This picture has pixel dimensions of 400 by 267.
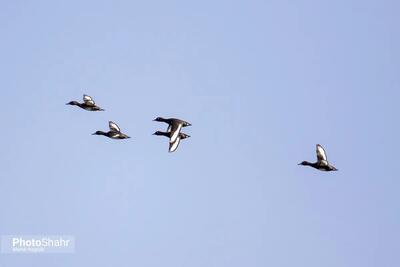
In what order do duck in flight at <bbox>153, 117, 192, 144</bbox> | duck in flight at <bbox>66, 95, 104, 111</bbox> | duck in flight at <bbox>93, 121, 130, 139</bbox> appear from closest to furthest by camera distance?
duck in flight at <bbox>153, 117, 192, 144</bbox>, duck in flight at <bbox>66, 95, 104, 111</bbox>, duck in flight at <bbox>93, 121, 130, 139</bbox>

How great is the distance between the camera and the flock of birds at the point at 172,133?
176 meters

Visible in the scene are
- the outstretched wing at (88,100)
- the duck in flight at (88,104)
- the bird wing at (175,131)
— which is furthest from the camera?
the outstretched wing at (88,100)

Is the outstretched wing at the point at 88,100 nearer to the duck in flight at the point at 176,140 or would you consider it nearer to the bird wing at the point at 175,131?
the duck in flight at the point at 176,140

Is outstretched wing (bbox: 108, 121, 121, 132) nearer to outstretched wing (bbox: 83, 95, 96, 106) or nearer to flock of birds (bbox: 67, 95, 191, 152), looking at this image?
flock of birds (bbox: 67, 95, 191, 152)

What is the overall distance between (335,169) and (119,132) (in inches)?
1306

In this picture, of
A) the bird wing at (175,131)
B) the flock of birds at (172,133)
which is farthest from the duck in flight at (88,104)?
the bird wing at (175,131)

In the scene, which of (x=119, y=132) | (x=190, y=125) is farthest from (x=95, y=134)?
(x=190, y=125)

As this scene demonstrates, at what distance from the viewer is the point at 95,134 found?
191375 mm

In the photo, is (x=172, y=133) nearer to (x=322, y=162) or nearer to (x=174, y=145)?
(x=174, y=145)

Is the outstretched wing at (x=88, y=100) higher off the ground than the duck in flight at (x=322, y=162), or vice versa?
the outstretched wing at (x=88, y=100)

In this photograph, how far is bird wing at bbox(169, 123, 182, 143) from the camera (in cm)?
17438

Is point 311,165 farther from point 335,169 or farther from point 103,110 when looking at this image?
point 103,110

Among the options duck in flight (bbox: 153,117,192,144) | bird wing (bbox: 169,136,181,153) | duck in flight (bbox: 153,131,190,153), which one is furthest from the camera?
duck in flight (bbox: 153,117,192,144)

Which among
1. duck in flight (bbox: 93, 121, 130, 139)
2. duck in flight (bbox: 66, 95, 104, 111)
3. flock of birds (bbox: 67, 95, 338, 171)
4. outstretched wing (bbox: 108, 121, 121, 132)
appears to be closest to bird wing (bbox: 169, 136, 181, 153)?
flock of birds (bbox: 67, 95, 338, 171)
